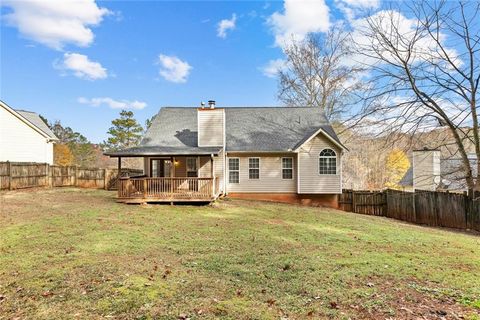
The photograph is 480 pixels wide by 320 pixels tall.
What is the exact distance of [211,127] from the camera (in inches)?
709

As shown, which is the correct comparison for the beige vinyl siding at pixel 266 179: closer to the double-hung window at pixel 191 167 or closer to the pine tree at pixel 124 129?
the double-hung window at pixel 191 167

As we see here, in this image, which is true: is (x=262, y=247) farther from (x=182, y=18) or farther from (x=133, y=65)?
(x=133, y=65)

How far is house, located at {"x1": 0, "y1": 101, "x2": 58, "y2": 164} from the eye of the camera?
20031mm

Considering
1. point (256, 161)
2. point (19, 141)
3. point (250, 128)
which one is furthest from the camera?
point (19, 141)

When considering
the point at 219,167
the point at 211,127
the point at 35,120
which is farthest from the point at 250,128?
the point at 35,120

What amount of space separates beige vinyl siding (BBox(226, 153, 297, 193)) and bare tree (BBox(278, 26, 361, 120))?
1128 centimetres

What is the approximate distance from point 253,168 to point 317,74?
14.9 m

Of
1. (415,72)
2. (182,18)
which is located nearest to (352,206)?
(415,72)

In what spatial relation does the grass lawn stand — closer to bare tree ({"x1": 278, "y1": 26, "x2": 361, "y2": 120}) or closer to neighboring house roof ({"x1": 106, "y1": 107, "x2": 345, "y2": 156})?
neighboring house roof ({"x1": 106, "y1": 107, "x2": 345, "y2": 156})

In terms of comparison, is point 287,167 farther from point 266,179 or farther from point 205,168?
point 205,168

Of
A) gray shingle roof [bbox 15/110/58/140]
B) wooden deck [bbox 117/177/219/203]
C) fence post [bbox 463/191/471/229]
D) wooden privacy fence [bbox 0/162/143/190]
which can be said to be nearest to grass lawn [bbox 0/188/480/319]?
wooden deck [bbox 117/177/219/203]

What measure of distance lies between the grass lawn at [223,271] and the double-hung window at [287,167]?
26.9 feet

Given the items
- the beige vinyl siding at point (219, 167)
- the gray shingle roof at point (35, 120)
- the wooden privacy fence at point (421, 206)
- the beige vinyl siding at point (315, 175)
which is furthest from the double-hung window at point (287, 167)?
the gray shingle roof at point (35, 120)

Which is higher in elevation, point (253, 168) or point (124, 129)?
point (124, 129)
